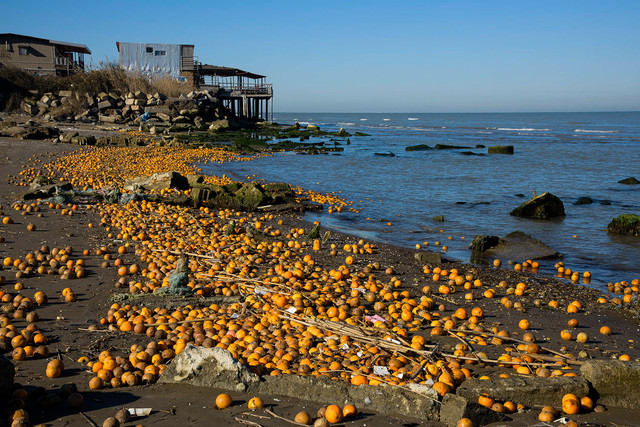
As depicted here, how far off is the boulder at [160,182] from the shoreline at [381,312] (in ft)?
8.19

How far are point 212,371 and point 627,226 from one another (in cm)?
1128

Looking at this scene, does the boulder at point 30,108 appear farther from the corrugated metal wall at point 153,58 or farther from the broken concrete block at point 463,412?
the broken concrete block at point 463,412

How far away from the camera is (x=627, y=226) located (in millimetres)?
11648

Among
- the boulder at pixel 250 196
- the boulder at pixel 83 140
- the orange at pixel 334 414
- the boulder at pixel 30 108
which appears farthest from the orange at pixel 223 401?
the boulder at pixel 30 108

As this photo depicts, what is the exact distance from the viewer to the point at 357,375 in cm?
400

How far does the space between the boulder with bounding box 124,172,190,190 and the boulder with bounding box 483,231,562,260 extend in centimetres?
805

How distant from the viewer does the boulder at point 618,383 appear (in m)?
3.72

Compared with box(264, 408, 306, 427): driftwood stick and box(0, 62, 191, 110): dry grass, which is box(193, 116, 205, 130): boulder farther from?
box(264, 408, 306, 427): driftwood stick

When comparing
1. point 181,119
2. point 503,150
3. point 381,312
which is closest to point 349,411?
point 381,312

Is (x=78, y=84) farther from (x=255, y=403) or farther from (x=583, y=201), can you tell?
(x=255, y=403)

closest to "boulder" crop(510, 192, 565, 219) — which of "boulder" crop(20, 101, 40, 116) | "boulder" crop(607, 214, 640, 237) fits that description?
"boulder" crop(607, 214, 640, 237)

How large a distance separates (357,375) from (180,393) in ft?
4.52

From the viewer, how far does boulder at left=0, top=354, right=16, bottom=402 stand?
3.19 metres

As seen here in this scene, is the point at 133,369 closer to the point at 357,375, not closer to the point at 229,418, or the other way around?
the point at 229,418
